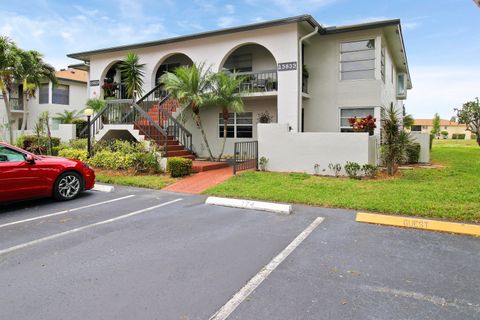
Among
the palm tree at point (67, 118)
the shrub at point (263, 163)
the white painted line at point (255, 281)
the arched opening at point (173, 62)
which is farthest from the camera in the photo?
the palm tree at point (67, 118)

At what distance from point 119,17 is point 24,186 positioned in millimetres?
12728

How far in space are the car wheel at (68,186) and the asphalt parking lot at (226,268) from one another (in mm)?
1288

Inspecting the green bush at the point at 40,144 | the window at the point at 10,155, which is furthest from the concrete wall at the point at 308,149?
the green bush at the point at 40,144

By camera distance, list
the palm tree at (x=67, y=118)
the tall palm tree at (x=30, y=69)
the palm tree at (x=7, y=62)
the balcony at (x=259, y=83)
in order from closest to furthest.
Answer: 1. the balcony at (x=259, y=83)
2. the palm tree at (x=67, y=118)
3. the palm tree at (x=7, y=62)
4. the tall palm tree at (x=30, y=69)

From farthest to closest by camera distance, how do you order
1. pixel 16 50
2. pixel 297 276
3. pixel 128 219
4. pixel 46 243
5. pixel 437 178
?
pixel 16 50, pixel 437 178, pixel 128 219, pixel 46 243, pixel 297 276

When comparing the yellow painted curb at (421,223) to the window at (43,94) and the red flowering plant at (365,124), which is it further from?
the window at (43,94)

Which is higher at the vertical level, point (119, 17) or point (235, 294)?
point (119, 17)

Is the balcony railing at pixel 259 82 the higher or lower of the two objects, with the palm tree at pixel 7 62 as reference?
lower

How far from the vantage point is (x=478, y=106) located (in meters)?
42.5

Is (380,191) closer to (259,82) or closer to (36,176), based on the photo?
(259,82)

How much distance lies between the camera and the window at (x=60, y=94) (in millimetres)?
27641

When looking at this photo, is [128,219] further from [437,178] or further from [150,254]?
[437,178]

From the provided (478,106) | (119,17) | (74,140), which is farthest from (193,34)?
(478,106)

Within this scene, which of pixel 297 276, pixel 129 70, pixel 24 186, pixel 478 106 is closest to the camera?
pixel 297 276
